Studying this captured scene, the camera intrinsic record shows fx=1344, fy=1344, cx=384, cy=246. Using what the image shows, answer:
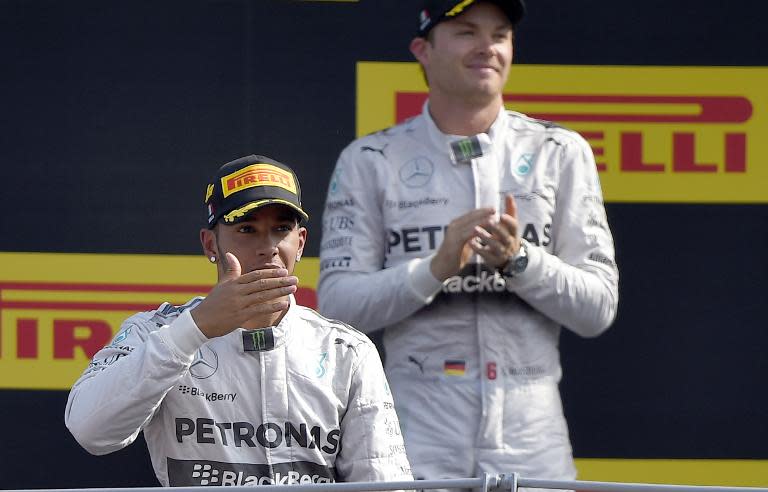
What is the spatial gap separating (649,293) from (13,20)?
1782 mm

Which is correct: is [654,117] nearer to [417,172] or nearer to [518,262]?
[417,172]

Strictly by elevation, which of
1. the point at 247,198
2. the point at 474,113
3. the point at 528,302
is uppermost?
the point at 474,113

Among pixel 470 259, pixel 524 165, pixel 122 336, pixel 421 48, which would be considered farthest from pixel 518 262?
pixel 122 336

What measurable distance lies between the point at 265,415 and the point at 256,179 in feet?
1.31

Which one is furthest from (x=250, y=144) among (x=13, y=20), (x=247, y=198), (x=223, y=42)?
(x=247, y=198)

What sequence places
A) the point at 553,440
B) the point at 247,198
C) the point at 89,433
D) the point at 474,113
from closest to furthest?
the point at 89,433, the point at 247,198, the point at 553,440, the point at 474,113

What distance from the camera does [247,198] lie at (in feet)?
7.41

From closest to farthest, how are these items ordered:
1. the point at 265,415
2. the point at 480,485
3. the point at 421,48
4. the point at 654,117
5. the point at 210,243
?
the point at 480,485
the point at 265,415
the point at 210,243
the point at 421,48
the point at 654,117

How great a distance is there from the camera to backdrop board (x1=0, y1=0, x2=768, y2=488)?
3.43 metres

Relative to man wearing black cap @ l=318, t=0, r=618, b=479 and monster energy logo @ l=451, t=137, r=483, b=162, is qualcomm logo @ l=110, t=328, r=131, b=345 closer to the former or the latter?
man wearing black cap @ l=318, t=0, r=618, b=479

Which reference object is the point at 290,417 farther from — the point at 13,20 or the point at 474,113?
the point at 13,20

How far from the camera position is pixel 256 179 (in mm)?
2293

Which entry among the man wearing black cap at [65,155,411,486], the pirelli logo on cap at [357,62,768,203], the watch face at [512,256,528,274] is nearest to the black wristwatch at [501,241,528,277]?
the watch face at [512,256,528,274]

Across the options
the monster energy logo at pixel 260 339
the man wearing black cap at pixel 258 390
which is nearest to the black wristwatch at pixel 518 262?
the man wearing black cap at pixel 258 390
